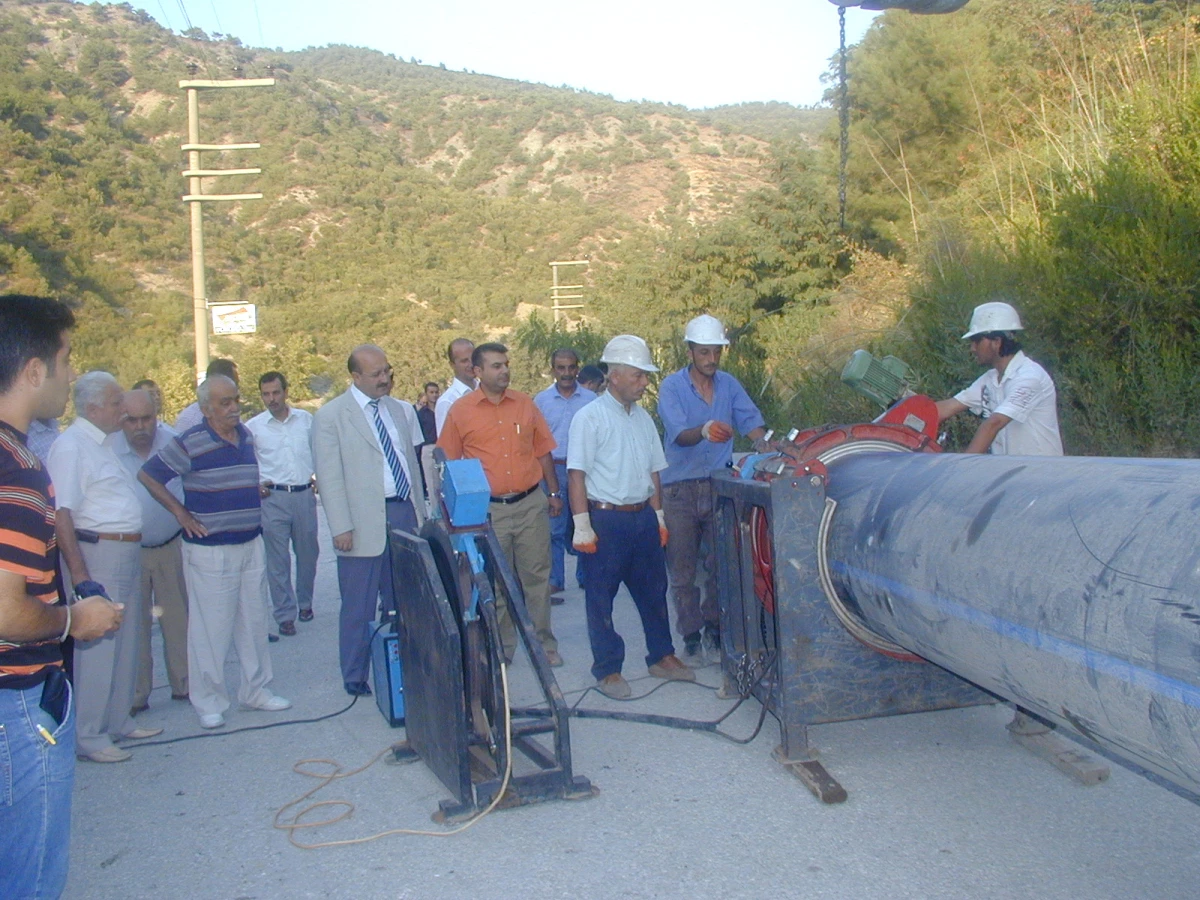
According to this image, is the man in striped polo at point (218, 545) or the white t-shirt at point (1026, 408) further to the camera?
the man in striped polo at point (218, 545)

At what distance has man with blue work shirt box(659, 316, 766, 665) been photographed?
19.6 ft

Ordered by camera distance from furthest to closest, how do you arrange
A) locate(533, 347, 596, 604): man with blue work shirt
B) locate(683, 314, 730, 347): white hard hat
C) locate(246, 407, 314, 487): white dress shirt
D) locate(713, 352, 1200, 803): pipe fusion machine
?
1. locate(533, 347, 596, 604): man with blue work shirt
2. locate(246, 407, 314, 487): white dress shirt
3. locate(683, 314, 730, 347): white hard hat
4. locate(713, 352, 1200, 803): pipe fusion machine

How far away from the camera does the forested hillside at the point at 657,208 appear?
744cm

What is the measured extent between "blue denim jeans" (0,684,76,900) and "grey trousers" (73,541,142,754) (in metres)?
2.44

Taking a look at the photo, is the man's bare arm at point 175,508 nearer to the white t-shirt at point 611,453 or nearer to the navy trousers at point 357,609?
the navy trousers at point 357,609

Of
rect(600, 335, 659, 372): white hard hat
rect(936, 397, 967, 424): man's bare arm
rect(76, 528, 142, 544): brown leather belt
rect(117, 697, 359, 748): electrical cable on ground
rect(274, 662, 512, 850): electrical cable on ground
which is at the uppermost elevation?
rect(600, 335, 659, 372): white hard hat

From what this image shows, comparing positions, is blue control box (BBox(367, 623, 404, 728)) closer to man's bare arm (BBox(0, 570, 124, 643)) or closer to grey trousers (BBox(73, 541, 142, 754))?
grey trousers (BBox(73, 541, 142, 754))

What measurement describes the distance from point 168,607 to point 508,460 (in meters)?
2.10

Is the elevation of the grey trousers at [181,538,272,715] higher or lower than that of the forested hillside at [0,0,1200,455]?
lower

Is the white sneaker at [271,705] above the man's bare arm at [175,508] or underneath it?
underneath

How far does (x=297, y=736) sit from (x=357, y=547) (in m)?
1.08

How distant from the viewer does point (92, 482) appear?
16.1ft

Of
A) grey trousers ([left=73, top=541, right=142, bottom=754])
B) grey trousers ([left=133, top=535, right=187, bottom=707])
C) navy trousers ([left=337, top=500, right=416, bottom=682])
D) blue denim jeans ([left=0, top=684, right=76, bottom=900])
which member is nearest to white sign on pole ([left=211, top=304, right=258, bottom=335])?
grey trousers ([left=133, top=535, right=187, bottom=707])

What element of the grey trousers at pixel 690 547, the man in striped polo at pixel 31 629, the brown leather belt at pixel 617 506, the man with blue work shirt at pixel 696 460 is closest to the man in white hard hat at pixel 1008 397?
the man with blue work shirt at pixel 696 460
